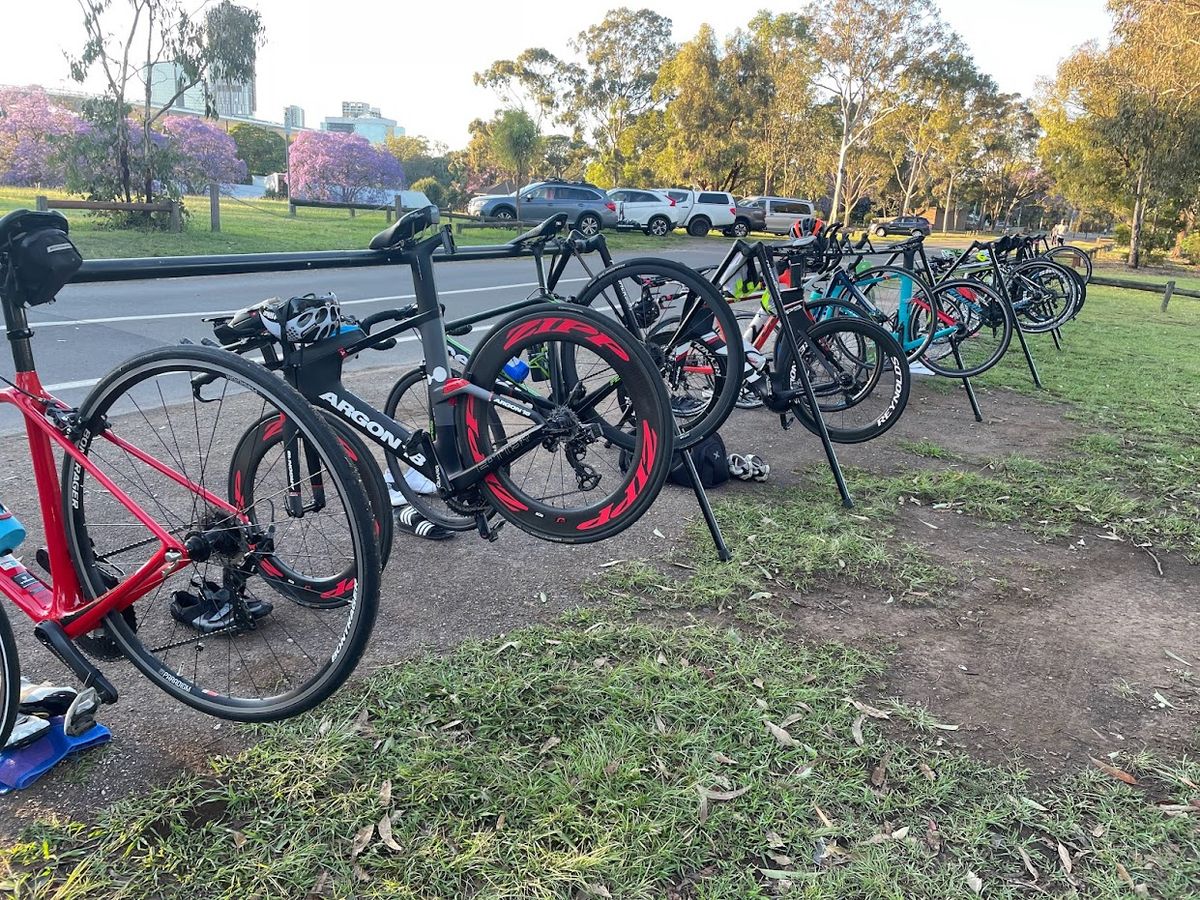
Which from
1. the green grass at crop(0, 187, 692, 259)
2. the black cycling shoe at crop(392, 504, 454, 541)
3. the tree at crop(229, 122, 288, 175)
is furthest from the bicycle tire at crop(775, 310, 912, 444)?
the tree at crop(229, 122, 288, 175)

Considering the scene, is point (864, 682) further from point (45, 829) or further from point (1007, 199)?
point (1007, 199)

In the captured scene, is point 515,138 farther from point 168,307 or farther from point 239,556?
point 239,556

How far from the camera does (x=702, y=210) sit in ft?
109

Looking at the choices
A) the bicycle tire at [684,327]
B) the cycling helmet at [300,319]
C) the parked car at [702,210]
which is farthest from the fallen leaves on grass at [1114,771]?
the parked car at [702,210]

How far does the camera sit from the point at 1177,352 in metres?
10.2

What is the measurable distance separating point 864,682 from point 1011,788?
0.57 metres

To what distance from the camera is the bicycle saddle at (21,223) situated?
206 centimetres

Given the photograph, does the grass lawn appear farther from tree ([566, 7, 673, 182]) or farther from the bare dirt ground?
tree ([566, 7, 673, 182])

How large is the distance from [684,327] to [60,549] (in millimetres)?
2894

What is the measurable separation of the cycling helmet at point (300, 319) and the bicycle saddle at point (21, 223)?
1.93 feet

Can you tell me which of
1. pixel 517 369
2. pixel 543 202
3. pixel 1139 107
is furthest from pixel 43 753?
pixel 1139 107

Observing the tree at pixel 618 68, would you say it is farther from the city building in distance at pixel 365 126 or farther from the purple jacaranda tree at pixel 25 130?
the city building in distance at pixel 365 126

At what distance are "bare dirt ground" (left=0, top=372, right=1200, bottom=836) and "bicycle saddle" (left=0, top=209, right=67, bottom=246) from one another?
1.36 m

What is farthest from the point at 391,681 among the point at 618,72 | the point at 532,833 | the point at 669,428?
the point at 618,72
